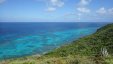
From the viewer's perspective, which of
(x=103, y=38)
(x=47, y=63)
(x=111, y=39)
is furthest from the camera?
(x=103, y=38)

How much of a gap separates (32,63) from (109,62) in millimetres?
5603

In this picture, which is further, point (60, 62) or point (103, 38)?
point (103, 38)

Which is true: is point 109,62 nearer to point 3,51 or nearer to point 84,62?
point 84,62

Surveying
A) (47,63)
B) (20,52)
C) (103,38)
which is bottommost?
(20,52)

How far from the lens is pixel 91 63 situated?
495 inches

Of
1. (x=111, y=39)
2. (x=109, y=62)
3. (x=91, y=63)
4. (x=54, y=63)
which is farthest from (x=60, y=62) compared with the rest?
(x=111, y=39)

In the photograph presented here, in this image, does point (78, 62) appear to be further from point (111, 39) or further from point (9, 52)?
point (9, 52)

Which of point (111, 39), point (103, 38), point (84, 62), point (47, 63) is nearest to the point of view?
point (84, 62)

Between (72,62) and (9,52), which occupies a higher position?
(72,62)

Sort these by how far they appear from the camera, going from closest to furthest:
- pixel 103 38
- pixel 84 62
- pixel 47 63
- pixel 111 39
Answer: pixel 84 62 < pixel 47 63 < pixel 111 39 < pixel 103 38

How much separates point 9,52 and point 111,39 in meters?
34.8

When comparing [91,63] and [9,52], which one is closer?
[91,63]

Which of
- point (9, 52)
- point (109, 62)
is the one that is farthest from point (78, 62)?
point (9, 52)

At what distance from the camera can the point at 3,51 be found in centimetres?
6259
